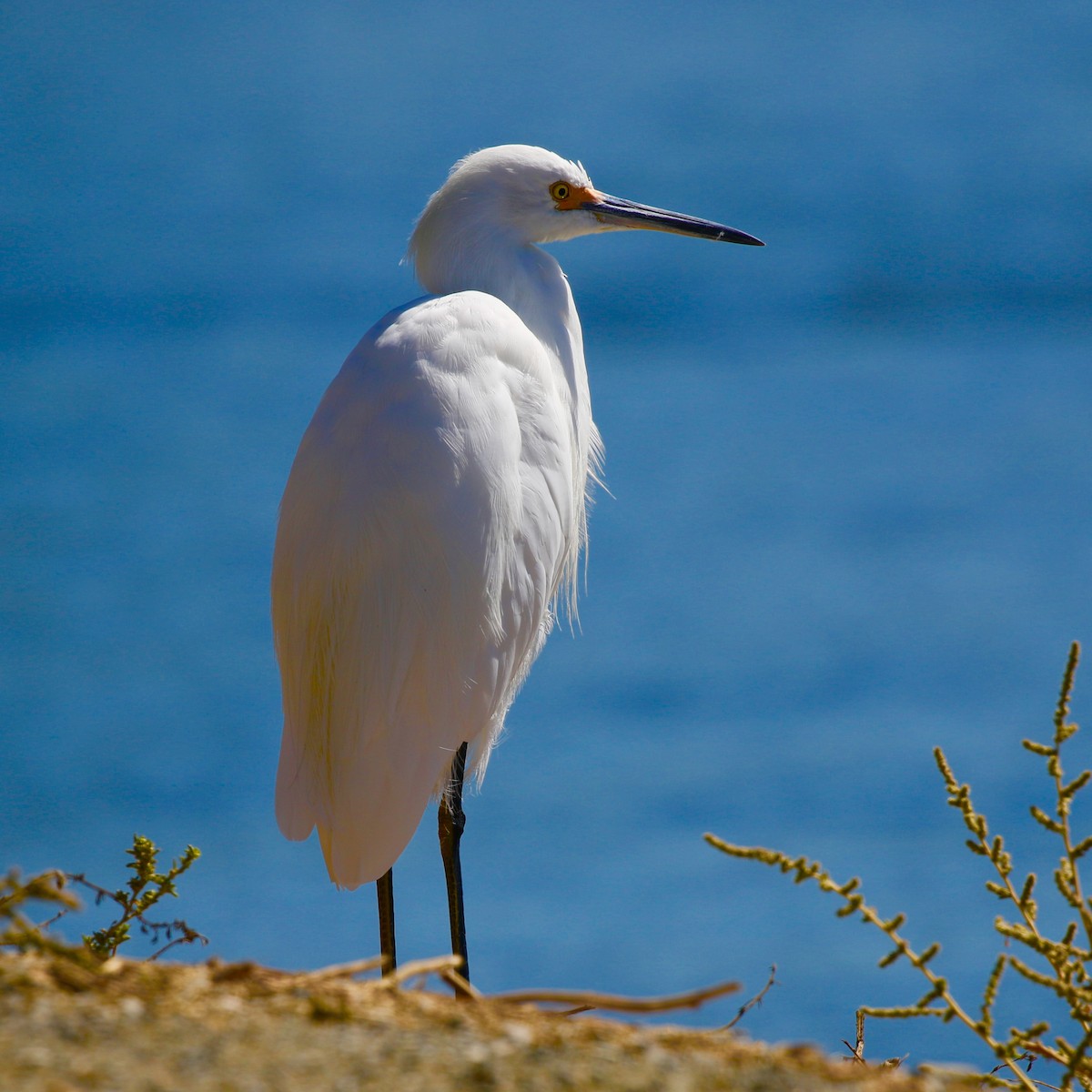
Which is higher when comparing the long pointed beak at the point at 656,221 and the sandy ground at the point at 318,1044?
the long pointed beak at the point at 656,221

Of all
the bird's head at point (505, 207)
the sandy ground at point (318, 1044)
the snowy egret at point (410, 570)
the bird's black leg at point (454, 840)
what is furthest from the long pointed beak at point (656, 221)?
the sandy ground at point (318, 1044)

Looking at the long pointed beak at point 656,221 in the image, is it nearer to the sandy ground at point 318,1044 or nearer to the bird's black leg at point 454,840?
the bird's black leg at point 454,840

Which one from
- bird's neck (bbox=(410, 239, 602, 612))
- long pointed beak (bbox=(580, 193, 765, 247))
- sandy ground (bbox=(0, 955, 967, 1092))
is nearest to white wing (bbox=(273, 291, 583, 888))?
bird's neck (bbox=(410, 239, 602, 612))

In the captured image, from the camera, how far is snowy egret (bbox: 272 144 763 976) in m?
2.11

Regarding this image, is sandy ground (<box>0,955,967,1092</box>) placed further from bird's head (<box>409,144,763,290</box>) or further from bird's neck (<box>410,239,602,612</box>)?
bird's head (<box>409,144,763,290</box>)

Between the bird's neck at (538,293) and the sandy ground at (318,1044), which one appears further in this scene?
the bird's neck at (538,293)

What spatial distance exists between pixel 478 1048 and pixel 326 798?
127cm

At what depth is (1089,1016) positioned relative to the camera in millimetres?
1218

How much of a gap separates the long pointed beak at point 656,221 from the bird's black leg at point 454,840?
116 cm

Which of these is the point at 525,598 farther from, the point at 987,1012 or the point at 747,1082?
the point at 747,1082

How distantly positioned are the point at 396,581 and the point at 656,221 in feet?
3.76

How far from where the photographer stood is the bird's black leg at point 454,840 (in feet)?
7.52

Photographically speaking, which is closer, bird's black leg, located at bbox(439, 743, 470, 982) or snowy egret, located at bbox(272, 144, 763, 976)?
snowy egret, located at bbox(272, 144, 763, 976)

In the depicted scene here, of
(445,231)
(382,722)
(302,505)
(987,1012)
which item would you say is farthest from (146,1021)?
(445,231)
